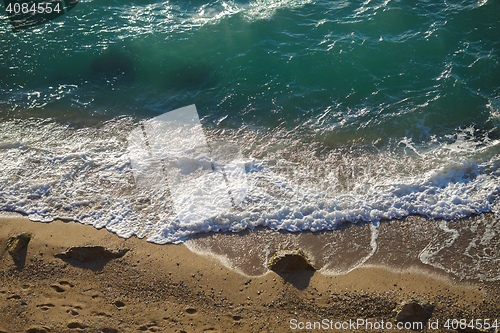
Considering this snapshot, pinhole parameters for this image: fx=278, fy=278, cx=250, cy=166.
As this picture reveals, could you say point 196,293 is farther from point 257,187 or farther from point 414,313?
point 414,313

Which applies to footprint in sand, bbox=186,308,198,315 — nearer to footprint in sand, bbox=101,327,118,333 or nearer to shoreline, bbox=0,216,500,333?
shoreline, bbox=0,216,500,333

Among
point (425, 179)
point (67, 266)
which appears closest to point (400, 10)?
point (425, 179)

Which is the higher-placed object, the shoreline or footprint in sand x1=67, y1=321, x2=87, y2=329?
the shoreline

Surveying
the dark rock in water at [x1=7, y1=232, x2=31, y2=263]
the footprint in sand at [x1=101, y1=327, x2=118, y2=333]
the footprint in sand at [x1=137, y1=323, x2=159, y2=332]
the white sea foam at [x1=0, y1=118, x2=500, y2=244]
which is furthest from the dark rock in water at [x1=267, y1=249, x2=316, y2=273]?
the dark rock in water at [x1=7, y1=232, x2=31, y2=263]

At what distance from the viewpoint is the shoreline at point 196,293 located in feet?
16.5

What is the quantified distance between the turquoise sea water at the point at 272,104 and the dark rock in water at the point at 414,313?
2.05m

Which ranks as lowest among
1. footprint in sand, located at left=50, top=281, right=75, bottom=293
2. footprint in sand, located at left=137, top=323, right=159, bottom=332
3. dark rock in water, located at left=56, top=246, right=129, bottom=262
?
footprint in sand, located at left=137, top=323, right=159, bottom=332

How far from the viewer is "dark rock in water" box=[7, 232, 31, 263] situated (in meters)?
5.88

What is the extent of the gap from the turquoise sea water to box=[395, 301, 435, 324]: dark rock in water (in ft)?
6.74

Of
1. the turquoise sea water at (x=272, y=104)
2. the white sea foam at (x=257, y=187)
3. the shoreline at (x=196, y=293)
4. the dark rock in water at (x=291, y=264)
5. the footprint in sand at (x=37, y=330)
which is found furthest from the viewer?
the turquoise sea water at (x=272, y=104)

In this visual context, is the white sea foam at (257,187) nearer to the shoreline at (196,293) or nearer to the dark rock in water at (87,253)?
the dark rock in water at (87,253)

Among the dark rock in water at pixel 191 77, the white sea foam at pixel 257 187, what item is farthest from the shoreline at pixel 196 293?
the dark rock in water at pixel 191 77

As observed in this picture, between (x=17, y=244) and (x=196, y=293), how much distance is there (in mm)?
4043

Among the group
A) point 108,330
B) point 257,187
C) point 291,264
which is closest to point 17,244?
point 108,330
